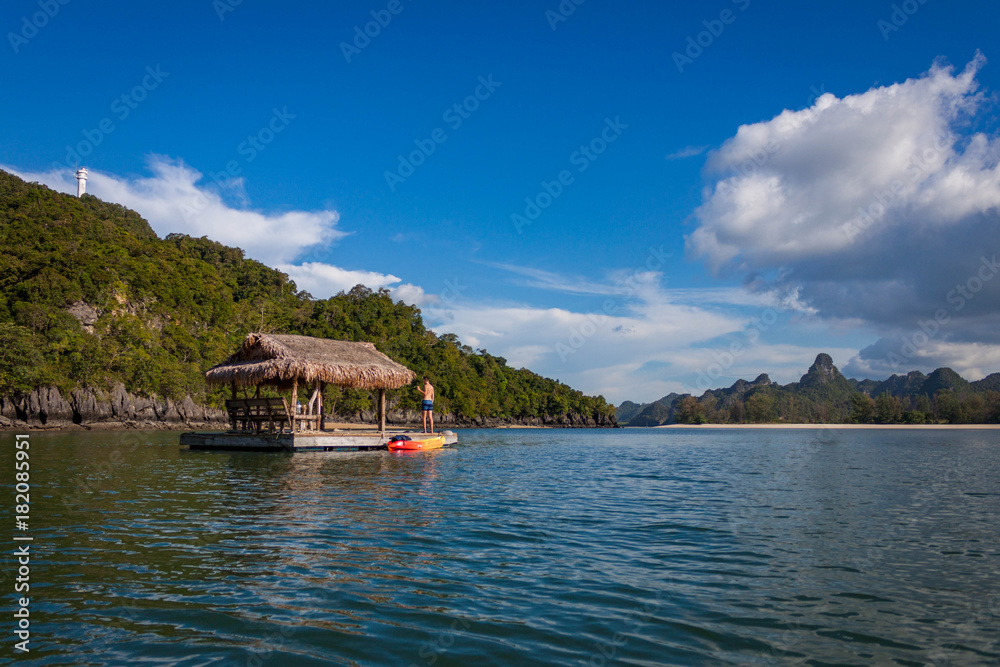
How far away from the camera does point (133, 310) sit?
2152 inches

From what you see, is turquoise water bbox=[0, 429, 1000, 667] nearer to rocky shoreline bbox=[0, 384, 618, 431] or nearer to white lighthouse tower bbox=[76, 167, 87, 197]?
rocky shoreline bbox=[0, 384, 618, 431]

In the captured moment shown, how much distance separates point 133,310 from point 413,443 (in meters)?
45.4

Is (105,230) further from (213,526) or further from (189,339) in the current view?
(213,526)

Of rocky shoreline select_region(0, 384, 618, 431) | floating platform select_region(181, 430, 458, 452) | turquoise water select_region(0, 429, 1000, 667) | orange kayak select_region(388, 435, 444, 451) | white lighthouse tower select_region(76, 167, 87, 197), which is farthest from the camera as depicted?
white lighthouse tower select_region(76, 167, 87, 197)

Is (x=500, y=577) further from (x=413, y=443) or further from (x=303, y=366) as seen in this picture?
(x=413, y=443)

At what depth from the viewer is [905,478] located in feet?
49.1

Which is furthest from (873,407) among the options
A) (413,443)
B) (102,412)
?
(102,412)

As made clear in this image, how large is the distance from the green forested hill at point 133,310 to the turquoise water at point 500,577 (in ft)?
135

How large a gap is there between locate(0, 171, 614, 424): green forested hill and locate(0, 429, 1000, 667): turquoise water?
41243mm

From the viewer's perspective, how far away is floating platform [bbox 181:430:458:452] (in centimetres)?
2033

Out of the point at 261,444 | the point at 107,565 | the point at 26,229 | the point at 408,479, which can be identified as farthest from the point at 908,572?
the point at 26,229

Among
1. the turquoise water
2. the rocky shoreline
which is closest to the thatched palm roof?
the turquoise water

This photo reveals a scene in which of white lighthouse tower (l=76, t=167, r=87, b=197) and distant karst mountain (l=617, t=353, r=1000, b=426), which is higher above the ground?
white lighthouse tower (l=76, t=167, r=87, b=197)

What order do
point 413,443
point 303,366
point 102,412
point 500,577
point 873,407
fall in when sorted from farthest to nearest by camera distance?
point 873,407 < point 102,412 < point 413,443 < point 303,366 < point 500,577
